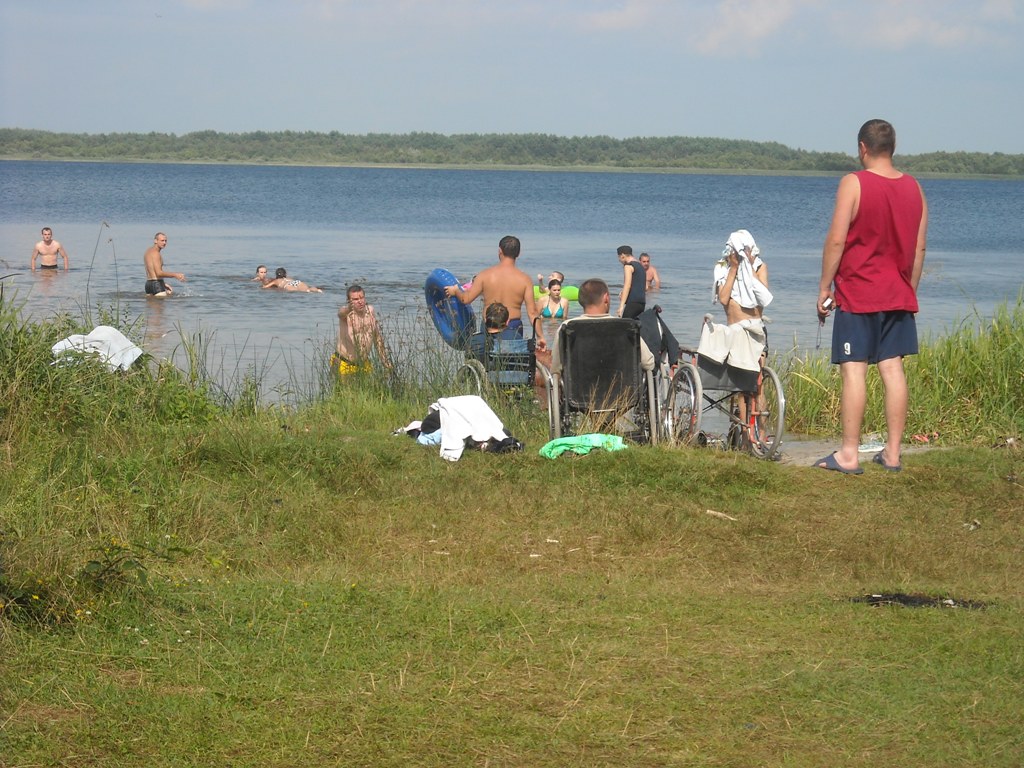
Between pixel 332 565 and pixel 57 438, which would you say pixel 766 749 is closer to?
pixel 332 565

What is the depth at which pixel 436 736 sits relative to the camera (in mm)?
3453

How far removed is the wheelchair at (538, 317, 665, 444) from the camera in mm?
7605

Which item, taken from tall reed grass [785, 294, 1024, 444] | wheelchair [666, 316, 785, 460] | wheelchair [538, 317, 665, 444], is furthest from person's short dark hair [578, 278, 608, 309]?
tall reed grass [785, 294, 1024, 444]

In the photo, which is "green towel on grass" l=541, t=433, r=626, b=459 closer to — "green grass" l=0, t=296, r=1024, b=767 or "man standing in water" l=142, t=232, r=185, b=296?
"green grass" l=0, t=296, r=1024, b=767

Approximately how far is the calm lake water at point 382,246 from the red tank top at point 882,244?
188 inches

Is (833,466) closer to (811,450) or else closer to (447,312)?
(811,450)

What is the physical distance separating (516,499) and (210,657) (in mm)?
2460

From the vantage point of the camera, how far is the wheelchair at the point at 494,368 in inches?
344

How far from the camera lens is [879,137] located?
22.0 feet

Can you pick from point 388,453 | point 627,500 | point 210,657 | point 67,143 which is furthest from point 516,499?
point 67,143

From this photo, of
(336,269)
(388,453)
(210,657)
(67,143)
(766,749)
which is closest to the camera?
(766,749)

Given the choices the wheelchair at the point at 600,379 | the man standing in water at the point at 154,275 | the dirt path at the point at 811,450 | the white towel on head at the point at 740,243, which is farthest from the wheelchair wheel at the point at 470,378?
the man standing in water at the point at 154,275

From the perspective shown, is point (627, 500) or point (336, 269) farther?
point (336, 269)

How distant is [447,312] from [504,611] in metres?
5.54
